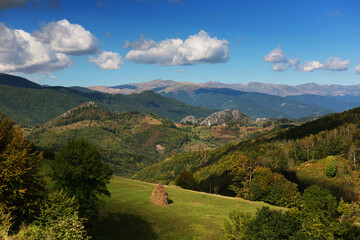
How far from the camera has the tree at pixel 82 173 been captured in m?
35.9

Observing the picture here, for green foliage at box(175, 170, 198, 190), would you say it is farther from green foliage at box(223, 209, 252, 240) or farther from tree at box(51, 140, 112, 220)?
tree at box(51, 140, 112, 220)

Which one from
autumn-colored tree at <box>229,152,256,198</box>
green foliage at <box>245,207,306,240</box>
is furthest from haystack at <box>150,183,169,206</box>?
autumn-colored tree at <box>229,152,256,198</box>

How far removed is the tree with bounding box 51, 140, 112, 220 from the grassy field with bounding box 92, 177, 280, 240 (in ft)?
21.4

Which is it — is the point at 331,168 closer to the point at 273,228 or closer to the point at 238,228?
the point at 238,228

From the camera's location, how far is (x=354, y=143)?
171 m

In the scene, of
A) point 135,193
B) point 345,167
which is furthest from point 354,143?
point 135,193

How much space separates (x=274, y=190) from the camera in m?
84.6

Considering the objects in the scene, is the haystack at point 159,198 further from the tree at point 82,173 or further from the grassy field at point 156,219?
the tree at point 82,173

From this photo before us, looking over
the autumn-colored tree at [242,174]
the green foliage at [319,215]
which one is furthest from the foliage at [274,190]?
the green foliage at [319,215]

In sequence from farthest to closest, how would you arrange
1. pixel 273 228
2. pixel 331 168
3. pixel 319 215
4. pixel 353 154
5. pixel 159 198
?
pixel 353 154 < pixel 331 168 < pixel 159 198 < pixel 319 215 < pixel 273 228

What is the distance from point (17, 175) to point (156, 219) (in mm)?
29734

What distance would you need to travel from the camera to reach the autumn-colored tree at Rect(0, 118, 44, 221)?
93.2ft

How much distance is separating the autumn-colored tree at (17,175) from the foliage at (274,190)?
75.4 meters

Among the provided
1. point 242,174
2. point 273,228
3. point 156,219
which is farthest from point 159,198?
point 242,174
